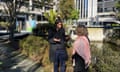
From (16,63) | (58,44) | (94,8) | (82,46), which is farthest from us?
(94,8)

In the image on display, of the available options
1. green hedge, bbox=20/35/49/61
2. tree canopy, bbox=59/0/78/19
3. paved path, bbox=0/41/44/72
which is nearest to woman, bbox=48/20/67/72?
paved path, bbox=0/41/44/72

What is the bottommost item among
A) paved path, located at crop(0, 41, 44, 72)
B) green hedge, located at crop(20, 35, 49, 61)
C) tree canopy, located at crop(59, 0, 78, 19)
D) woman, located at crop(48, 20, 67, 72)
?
paved path, located at crop(0, 41, 44, 72)

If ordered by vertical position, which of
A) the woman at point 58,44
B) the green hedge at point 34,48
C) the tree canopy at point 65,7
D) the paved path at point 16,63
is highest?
the tree canopy at point 65,7

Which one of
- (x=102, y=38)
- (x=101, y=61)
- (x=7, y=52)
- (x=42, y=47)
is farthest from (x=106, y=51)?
(x=102, y=38)

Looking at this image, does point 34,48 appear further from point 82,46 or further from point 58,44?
point 82,46

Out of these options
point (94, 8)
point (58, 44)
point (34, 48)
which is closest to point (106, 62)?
point (58, 44)

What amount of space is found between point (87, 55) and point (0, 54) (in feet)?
25.9

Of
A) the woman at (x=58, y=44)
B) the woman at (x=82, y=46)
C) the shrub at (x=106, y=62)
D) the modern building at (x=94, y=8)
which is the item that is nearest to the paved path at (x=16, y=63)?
the woman at (x=58, y=44)

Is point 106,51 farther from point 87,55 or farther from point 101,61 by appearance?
point 87,55

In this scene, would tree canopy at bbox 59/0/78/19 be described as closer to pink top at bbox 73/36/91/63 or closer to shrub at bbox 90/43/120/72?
shrub at bbox 90/43/120/72

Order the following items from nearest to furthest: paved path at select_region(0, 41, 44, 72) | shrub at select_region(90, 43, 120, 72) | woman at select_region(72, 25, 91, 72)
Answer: woman at select_region(72, 25, 91, 72)
shrub at select_region(90, 43, 120, 72)
paved path at select_region(0, 41, 44, 72)

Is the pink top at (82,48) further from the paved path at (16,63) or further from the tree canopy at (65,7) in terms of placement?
the tree canopy at (65,7)

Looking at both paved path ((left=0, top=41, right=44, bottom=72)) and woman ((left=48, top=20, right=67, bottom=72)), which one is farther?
paved path ((left=0, top=41, right=44, bottom=72))

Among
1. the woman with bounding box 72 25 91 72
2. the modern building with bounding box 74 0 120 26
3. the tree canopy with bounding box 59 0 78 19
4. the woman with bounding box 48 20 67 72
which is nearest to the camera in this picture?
the woman with bounding box 72 25 91 72
